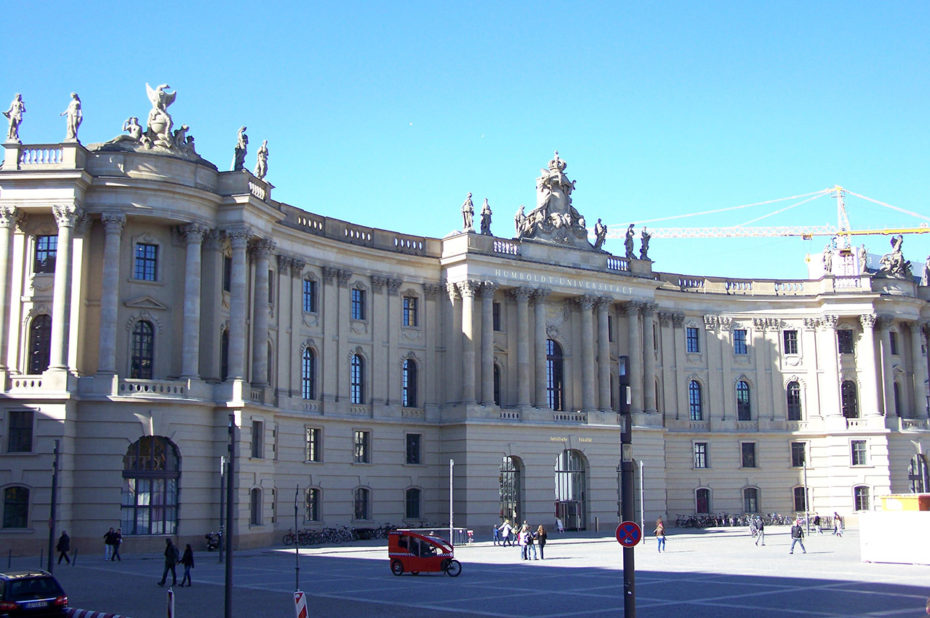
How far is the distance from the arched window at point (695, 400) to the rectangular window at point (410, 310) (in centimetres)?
2461

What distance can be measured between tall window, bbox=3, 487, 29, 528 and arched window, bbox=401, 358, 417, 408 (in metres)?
24.8

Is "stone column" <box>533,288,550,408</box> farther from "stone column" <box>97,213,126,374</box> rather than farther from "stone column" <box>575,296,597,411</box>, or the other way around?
"stone column" <box>97,213,126,374</box>

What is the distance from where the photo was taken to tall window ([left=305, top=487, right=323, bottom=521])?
61684mm

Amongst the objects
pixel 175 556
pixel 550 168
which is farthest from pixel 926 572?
pixel 550 168

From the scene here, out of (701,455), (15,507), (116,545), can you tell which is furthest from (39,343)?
(701,455)

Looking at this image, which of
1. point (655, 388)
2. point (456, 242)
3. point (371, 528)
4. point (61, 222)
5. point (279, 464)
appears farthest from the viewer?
point (655, 388)

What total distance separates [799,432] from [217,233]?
48972 millimetres

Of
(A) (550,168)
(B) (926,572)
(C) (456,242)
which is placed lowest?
(B) (926,572)

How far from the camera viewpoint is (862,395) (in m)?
81.9

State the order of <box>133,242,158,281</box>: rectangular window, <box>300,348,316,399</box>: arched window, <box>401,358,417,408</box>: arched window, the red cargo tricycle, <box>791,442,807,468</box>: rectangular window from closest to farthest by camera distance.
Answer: the red cargo tricycle → <box>133,242,158,281</box>: rectangular window → <box>300,348,316,399</box>: arched window → <box>401,358,417,408</box>: arched window → <box>791,442,807,468</box>: rectangular window

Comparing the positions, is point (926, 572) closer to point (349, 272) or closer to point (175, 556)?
point (175, 556)

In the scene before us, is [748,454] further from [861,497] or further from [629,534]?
[629,534]

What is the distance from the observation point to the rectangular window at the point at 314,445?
2452 inches

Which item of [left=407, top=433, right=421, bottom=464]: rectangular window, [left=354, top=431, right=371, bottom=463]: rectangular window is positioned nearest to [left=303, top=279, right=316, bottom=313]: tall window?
[left=354, top=431, right=371, bottom=463]: rectangular window
